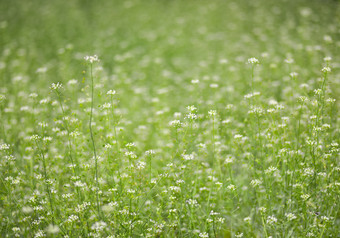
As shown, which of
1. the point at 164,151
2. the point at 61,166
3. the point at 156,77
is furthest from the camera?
the point at 156,77

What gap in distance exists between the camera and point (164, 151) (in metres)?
4.36

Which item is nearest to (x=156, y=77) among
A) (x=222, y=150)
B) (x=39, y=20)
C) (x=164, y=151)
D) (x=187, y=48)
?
→ (x=187, y=48)

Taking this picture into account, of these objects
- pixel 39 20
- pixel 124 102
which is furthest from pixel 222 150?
pixel 39 20

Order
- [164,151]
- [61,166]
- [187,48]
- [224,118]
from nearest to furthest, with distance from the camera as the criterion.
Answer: [61,166] < [224,118] < [164,151] < [187,48]

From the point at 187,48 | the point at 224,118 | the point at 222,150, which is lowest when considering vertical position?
the point at 187,48

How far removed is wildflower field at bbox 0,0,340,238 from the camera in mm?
2959

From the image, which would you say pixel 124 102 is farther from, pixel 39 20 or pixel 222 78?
pixel 39 20

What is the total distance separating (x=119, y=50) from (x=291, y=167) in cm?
709

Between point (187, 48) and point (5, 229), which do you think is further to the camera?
point (187, 48)

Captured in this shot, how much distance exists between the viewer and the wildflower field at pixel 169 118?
296 centimetres

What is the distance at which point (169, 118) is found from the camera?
4.11 m

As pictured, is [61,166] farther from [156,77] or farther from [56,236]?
[156,77]

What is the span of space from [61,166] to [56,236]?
96cm

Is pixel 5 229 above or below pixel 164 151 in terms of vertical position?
above
